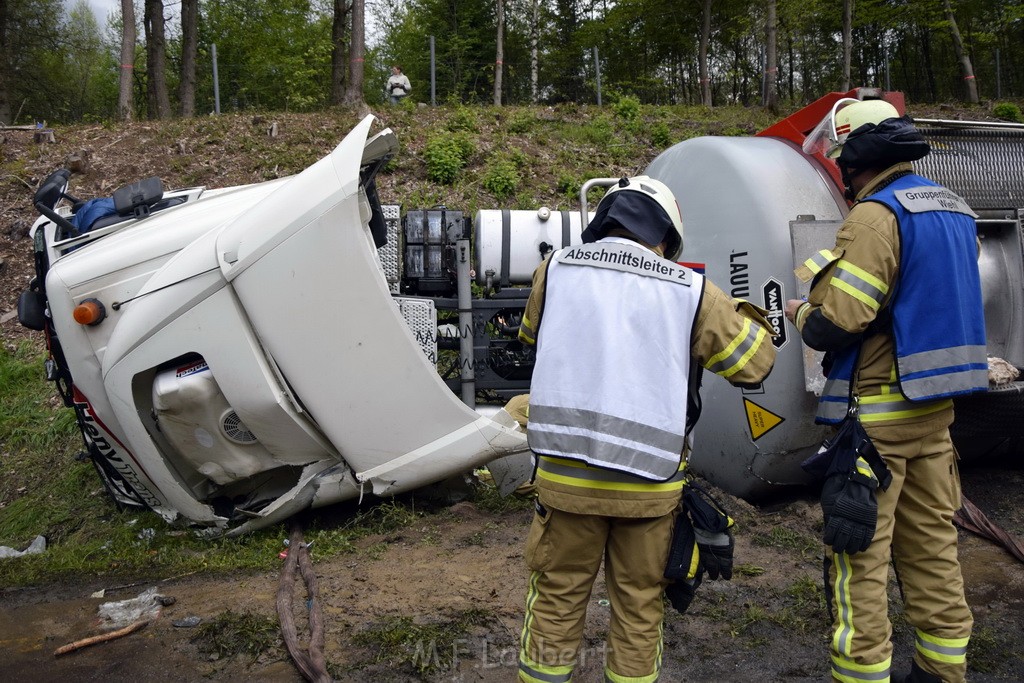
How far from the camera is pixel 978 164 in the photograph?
14.4 ft

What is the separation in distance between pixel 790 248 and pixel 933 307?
1.30 metres

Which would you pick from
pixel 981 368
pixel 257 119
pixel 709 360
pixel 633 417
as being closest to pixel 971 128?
pixel 981 368

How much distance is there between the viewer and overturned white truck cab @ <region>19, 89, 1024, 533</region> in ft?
12.5

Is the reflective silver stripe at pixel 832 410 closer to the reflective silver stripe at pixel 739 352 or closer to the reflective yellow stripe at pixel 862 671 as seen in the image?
the reflective silver stripe at pixel 739 352

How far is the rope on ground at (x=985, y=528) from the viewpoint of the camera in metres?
4.07

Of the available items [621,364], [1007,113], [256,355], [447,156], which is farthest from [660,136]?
[621,364]

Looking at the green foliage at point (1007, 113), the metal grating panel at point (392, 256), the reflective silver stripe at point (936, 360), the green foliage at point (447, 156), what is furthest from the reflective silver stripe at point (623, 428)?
the green foliage at point (1007, 113)

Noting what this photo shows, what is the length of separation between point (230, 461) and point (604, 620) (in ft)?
6.27

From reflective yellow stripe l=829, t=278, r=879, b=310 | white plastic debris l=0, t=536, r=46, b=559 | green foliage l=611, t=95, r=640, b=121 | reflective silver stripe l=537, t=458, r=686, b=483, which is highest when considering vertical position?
green foliage l=611, t=95, r=640, b=121

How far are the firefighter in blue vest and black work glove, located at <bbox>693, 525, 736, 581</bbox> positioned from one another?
0.43 m

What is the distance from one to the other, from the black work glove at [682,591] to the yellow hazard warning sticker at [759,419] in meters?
1.75

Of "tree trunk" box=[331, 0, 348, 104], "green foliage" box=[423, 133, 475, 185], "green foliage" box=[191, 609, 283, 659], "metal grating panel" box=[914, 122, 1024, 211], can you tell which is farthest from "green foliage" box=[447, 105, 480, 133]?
"green foliage" box=[191, 609, 283, 659]

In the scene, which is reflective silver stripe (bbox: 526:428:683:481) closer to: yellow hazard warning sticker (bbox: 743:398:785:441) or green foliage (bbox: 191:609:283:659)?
green foliage (bbox: 191:609:283:659)

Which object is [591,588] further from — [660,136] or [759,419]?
[660,136]
